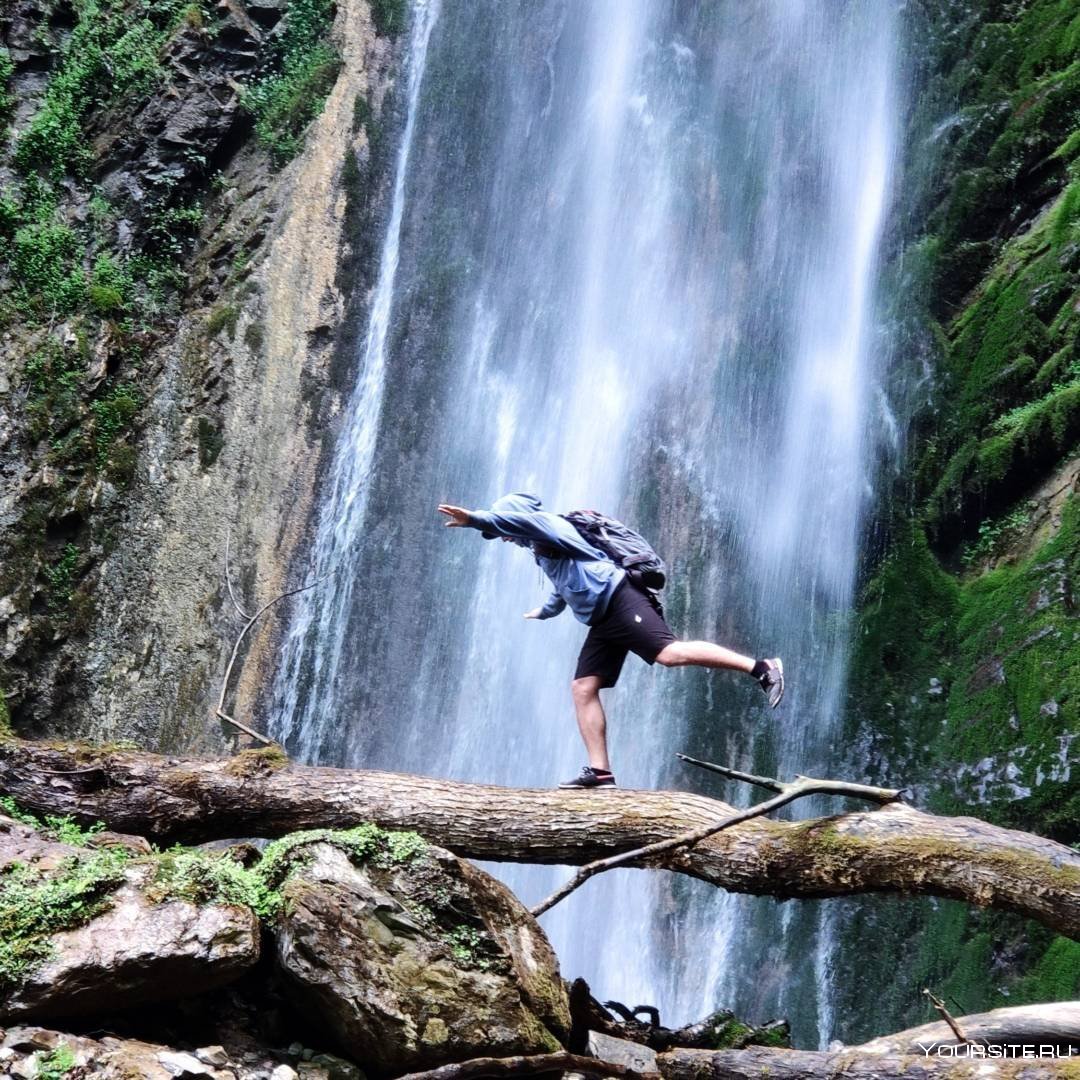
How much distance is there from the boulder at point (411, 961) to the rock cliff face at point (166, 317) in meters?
6.58

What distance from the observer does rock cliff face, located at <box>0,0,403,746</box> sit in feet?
33.4

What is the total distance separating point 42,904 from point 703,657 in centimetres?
268

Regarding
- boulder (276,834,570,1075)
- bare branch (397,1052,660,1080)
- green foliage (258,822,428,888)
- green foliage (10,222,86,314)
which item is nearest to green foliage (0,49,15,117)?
green foliage (10,222,86,314)

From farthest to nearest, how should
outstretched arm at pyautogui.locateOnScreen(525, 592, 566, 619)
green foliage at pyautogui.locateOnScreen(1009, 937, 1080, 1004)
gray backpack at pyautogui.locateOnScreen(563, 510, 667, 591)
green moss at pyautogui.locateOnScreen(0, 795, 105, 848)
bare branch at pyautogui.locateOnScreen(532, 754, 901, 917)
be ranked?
green foliage at pyautogui.locateOnScreen(1009, 937, 1080, 1004), outstretched arm at pyautogui.locateOnScreen(525, 592, 566, 619), gray backpack at pyautogui.locateOnScreen(563, 510, 667, 591), green moss at pyautogui.locateOnScreen(0, 795, 105, 848), bare branch at pyautogui.locateOnScreen(532, 754, 901, 917)

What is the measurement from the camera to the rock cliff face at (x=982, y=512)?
7.83m

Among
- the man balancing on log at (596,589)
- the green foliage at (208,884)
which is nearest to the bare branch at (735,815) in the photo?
the man balancing on log at (596,589)

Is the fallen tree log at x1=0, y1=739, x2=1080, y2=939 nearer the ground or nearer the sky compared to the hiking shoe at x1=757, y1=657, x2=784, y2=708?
nearer the ground

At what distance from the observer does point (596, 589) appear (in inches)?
201

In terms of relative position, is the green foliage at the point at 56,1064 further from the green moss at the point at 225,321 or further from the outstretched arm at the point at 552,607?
the green moss at the point at 225,321

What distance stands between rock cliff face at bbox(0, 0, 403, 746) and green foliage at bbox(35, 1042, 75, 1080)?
702 centimetres

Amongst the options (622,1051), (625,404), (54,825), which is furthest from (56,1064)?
(625,404)

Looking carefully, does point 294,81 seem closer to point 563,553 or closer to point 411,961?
point 563,553

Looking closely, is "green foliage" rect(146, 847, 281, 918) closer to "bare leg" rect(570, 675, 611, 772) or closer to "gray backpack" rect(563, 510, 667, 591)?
"bare leg" rect(570, 675, 611, 772)

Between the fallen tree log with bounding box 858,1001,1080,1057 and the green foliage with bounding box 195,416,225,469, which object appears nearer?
the fallen tree log with bounding box 858,1001,1080,1057
